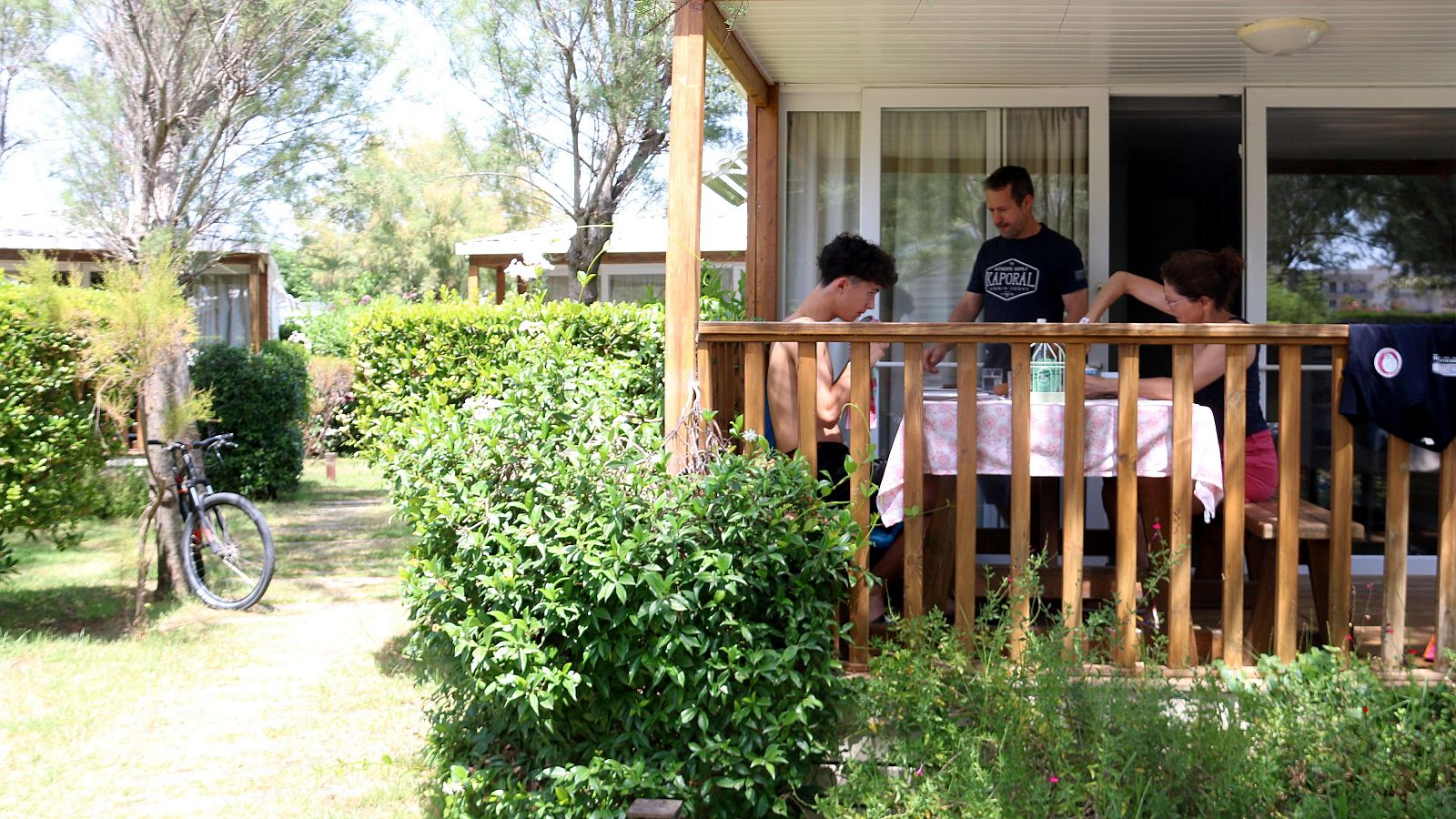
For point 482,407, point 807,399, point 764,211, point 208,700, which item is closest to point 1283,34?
point 764,211

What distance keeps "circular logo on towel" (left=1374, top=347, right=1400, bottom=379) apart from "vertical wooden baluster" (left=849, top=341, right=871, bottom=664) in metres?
1.48

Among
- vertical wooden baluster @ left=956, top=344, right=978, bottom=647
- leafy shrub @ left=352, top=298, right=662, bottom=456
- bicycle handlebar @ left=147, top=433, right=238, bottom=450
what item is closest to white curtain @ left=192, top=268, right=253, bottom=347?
leafy shrub @ left=352, top=298, right=662, bottom=456

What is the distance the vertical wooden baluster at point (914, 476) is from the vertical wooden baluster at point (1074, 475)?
42 centimetres

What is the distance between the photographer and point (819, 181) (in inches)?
250

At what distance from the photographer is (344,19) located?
9.20 meters

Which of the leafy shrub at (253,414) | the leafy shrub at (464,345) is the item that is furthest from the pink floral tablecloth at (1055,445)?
the leafy shrub at (253,414)

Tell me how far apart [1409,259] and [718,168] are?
4.58m

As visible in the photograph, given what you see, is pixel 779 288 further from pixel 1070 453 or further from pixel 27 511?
pixel 27 511

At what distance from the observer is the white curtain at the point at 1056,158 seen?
6.11 metres

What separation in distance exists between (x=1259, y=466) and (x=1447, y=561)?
0.76 m

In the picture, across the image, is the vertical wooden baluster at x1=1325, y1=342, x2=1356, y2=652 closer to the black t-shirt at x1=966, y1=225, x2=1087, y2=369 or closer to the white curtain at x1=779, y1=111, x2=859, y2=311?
the black t-shirt at x1=966, y1=225, x2=1087, y2=369

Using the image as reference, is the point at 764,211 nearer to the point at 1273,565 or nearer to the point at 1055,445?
the point at 1055,445

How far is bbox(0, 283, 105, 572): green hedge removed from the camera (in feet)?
20.1

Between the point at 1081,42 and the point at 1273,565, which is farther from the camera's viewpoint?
the point at 1081,42
